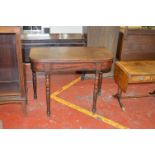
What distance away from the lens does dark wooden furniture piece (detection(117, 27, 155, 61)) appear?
128 inches

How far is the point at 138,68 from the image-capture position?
99.0 inches

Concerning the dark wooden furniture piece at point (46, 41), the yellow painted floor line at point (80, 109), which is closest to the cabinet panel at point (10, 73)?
the yellow painted floor line at point (80, 109)

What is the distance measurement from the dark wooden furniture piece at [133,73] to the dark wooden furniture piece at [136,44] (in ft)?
2.48

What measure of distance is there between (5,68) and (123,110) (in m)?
1.72

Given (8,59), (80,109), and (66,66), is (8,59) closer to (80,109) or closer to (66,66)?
(66,66)

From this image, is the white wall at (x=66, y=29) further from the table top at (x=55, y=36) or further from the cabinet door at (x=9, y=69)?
the cabinet door at (x=9, y=69)

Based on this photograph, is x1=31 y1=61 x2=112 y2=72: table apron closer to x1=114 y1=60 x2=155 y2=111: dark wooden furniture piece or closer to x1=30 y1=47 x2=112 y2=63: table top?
x1=30 y1=47 x2=112 y2=63: table top

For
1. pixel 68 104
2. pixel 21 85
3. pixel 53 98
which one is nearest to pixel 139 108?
pixel 68 104

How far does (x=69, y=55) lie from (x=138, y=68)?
0.93m

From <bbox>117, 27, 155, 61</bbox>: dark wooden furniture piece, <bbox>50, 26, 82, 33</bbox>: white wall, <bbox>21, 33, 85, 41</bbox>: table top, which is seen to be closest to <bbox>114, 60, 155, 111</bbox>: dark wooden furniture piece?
<bbox>117, 27, 155, 61</bbox>: dark wooden furniture piece

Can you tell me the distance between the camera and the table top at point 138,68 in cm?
239

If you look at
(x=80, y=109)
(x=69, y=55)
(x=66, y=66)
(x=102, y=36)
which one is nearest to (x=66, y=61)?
(x=66, y=66)

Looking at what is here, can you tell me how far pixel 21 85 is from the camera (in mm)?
2258
